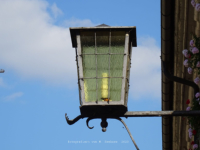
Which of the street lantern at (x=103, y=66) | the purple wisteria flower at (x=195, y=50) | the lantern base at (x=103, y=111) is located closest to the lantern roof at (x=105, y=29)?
the street lantern at (x=103, y=66)

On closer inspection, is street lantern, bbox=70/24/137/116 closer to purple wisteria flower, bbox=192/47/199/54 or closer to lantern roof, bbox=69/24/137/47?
lantern roof, bbox=69/24/137/47

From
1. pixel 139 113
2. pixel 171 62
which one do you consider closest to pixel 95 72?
pixel 139 113

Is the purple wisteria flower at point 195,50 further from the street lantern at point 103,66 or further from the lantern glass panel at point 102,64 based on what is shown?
the lantern glass panel at point 102,64

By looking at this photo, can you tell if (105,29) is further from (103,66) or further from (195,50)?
(195,50)

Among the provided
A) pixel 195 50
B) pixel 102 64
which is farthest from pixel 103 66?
pixel 195 50

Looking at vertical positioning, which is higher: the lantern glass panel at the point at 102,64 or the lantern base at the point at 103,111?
the lantern glass panel at the point at 102,64

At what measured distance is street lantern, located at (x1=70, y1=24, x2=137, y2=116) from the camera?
685cm

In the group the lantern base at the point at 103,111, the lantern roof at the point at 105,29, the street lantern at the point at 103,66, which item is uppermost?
the lantern roof at the point at 105,29

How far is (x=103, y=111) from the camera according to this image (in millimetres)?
6824

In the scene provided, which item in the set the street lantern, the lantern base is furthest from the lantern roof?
the lantern base

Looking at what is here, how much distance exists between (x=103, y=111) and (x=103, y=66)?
0.75 metres

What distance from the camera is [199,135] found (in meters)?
8.95

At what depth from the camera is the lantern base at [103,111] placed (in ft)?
22.3

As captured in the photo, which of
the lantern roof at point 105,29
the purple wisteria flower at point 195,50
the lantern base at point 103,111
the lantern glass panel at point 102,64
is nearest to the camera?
the lantern base at point 103,111
